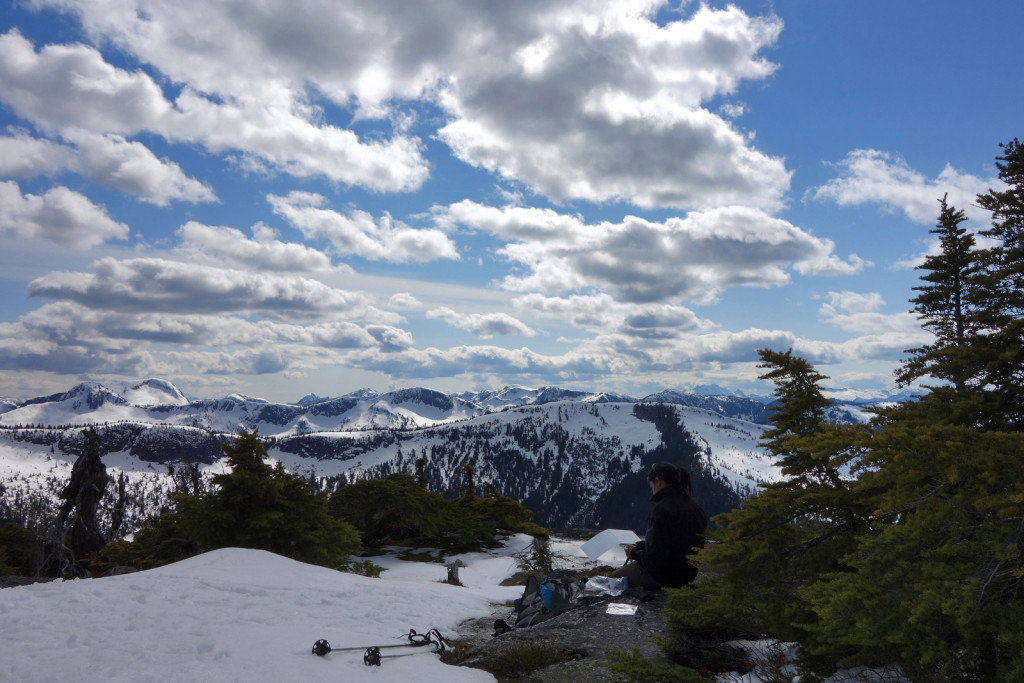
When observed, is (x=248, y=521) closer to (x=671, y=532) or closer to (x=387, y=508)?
(x=387, y=508)

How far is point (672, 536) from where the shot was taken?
310 inches

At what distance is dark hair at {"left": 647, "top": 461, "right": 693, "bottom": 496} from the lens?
816 cm

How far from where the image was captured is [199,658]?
19.7 ft

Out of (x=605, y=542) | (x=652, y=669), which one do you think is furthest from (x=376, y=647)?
(x=605, y=542)

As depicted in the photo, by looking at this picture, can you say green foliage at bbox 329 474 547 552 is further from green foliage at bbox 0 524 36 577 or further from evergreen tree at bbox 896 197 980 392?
evergreen tree at bbox 896 197 980 392

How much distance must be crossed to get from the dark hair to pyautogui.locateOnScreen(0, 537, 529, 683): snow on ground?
12.5 ft

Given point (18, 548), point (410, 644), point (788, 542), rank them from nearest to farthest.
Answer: point (788, 542), point (410, 644), point (18, 548)

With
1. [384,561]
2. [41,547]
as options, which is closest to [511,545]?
[384,561]

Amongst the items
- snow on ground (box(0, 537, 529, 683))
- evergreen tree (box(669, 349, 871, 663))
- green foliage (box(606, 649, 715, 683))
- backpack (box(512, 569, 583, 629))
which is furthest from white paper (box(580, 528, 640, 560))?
green foliage (box(606, 649, 715, 683))

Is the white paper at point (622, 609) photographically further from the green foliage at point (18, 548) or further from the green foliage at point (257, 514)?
the green foliage at point (18, 548)

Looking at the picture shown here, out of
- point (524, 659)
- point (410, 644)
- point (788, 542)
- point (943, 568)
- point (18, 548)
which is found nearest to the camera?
point (943, 568)

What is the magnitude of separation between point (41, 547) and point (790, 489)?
3108cm

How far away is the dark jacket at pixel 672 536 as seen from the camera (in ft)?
25.6

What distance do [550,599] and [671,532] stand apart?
2.90 m
